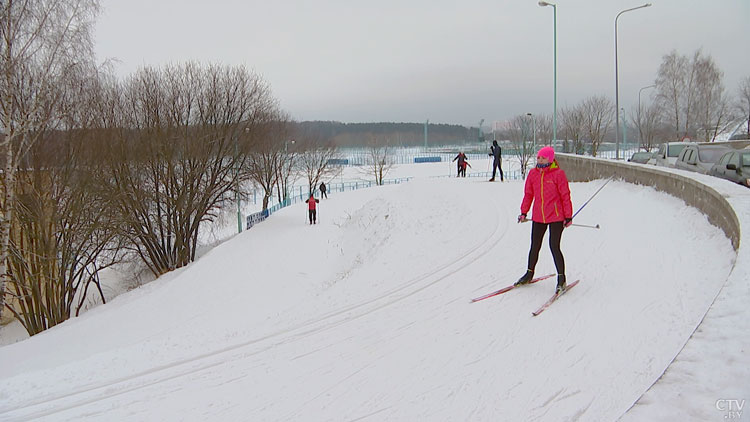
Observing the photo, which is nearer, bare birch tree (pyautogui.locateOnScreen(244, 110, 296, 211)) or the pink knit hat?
the pink knit hat

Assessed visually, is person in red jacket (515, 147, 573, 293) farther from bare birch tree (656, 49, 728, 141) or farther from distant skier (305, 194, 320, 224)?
bare birch tree (656, 49, 728, 141)

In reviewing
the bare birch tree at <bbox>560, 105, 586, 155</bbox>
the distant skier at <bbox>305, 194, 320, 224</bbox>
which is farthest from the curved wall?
the bare birch tree at <bbox>560, 105, 586, 155</bbox>

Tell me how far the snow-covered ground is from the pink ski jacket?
43.4 inches

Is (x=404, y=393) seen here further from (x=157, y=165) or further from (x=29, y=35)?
(x=157, y=165)

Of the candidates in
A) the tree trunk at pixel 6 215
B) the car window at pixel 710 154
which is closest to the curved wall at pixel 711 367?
the car window at pixel 710 154

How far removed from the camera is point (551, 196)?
21.0ft

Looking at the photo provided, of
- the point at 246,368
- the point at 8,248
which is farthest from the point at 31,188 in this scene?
the point at 246,368

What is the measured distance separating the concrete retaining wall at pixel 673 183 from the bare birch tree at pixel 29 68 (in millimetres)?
17268

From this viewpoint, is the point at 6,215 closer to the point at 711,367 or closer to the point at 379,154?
the point at 711,367

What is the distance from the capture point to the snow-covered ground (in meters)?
4.29

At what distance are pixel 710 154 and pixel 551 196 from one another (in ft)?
51.9

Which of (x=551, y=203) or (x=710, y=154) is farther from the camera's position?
(x=710, y=154)

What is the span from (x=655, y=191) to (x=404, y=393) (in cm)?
1148

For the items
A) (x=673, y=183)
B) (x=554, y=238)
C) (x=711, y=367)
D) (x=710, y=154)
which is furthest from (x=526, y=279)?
(x=710, y=154)
